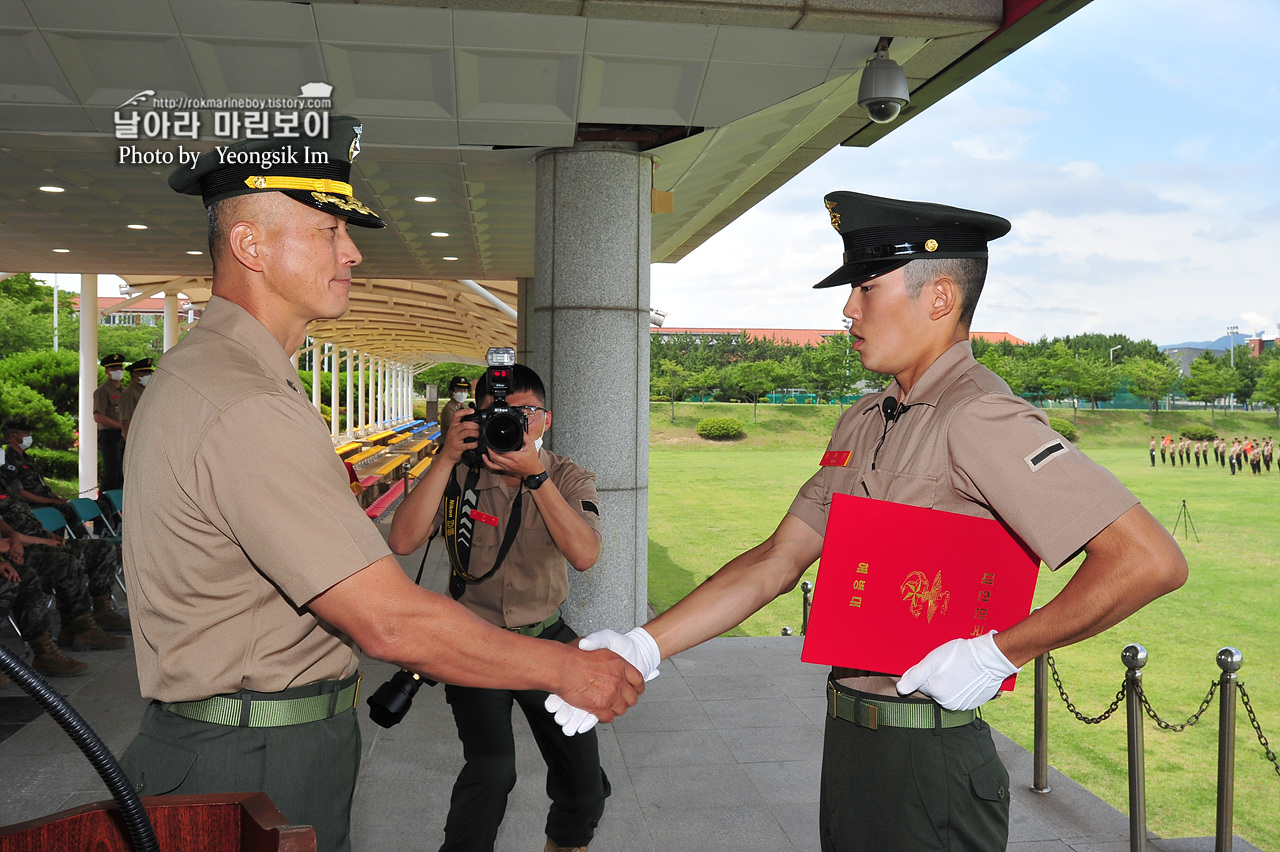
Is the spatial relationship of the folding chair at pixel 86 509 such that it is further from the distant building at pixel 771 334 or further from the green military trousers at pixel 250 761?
the distant building at pixel 771 334

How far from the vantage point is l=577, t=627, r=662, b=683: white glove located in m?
2.50

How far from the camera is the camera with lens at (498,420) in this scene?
3.30 m

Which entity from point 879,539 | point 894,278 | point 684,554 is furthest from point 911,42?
point 684,554

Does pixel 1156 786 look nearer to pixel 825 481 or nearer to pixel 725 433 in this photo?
pixel 825 481

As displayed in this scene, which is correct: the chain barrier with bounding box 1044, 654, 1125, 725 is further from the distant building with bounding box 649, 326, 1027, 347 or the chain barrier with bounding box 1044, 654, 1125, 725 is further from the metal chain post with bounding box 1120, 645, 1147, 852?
the distant building with bounding box 649, 326, 1027, 347

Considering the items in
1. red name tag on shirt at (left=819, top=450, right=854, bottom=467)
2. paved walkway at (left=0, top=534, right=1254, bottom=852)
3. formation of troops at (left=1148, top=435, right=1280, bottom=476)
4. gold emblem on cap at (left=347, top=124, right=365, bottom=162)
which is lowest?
formation of troops at (left=1148, top=435, right=1280, bottom=476)

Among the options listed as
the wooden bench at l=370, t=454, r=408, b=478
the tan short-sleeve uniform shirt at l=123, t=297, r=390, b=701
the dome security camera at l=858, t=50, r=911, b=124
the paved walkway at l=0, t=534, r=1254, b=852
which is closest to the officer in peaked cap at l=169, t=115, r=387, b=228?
the tan short-sleeve uniform shirt at l=123, t=297, r=390, b=701

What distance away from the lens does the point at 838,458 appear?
2.37 m

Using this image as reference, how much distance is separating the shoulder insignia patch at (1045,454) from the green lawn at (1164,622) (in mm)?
6610

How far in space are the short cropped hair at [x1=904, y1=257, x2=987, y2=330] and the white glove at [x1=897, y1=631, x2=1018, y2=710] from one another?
2.68ft

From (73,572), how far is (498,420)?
5.28 m

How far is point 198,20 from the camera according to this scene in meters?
4.68

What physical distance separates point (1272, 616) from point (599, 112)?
18.9 m

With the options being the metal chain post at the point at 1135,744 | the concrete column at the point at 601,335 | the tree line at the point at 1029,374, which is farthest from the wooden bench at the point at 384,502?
the tree line at the point at 1029,374
